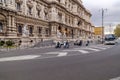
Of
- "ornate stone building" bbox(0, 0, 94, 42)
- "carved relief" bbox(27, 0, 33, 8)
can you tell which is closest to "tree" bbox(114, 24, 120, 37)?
"ornate stone building" bbox(0, 0, 94, 42)

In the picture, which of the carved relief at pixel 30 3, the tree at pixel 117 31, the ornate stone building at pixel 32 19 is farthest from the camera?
the tree at pixel 117 31

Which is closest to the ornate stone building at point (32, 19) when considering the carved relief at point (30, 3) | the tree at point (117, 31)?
the carved relief at point (30, 3)

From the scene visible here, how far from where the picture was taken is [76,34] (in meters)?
77.7

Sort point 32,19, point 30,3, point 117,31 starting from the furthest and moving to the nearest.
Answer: point 117,31 → point 32,19 → point 30,3

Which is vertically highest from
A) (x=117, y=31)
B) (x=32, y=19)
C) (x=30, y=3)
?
(x=30, y=3)

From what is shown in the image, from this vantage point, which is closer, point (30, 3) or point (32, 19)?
point (30, 3)

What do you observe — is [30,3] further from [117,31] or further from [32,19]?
[117,31]

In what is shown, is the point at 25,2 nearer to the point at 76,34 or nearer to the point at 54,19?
the point at 54,19

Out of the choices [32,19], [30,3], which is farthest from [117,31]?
[30,3]

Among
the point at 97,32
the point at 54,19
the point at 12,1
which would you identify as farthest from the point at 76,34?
the point at 12,1

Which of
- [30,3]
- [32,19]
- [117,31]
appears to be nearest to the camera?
[30,3]

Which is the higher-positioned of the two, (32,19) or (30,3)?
(30,3)

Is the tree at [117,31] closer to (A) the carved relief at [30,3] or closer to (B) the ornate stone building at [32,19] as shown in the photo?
(B) the ornate stone building at [32,19]

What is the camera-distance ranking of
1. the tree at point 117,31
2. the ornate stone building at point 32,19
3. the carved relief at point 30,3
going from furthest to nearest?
the tree at point 117,31 < the carved relief at point 30,3 < the ornate stone building at point 32,19
